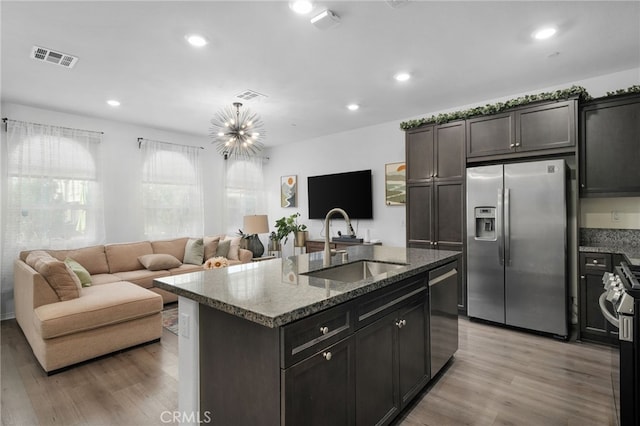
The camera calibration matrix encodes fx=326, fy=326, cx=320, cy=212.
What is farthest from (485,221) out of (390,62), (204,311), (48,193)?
(48,193)

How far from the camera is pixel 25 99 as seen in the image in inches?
160

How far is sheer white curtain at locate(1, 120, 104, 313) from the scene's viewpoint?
4129mm

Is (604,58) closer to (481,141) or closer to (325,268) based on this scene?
(481,141)

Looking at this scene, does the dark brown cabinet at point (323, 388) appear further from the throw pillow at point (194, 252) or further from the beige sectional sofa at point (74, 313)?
the throw pillow at point (194, 252)

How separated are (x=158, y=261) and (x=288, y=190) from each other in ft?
9.76

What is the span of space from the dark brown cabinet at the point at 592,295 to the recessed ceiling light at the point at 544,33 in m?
2.09

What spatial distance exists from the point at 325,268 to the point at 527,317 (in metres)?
2.62

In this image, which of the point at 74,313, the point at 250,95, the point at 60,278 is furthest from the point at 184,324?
the point at 250,95

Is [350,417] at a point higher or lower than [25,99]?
lower

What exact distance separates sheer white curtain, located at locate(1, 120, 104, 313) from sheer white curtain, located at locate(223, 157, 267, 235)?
2200 millimetres

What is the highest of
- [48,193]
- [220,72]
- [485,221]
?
[220,72]

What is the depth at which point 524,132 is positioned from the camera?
3.60 metres

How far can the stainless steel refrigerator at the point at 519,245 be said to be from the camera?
3.30 meters

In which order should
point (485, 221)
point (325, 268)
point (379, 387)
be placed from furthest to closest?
point (485, 221) → point (325, 268) → point (379, 387)
